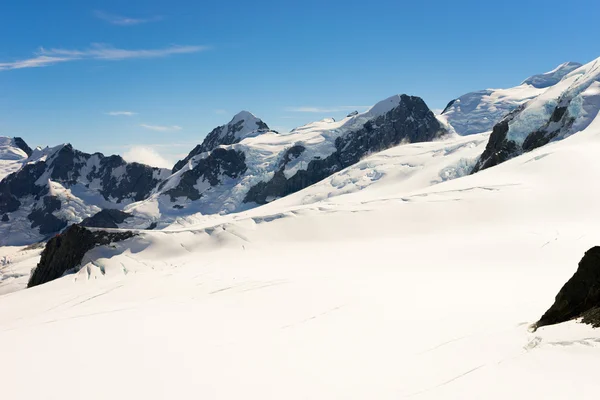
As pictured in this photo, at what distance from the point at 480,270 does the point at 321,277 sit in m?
8.56

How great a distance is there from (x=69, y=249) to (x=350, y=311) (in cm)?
4289

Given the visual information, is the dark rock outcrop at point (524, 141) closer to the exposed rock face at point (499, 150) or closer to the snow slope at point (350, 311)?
the exposed rock face at point (499, 150)

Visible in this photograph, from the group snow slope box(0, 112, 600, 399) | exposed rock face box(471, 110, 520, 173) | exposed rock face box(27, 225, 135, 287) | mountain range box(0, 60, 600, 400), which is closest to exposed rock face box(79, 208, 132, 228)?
exposed rock face box(27, 225, 135, 287)

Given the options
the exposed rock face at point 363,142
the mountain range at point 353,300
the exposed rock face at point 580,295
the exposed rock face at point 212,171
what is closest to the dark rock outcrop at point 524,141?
the mountain range at point 353,300

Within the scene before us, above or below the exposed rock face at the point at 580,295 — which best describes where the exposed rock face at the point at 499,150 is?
above

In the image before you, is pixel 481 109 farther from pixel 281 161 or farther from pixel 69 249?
pixel 69 249

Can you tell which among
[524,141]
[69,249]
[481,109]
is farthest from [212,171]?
[481,109]

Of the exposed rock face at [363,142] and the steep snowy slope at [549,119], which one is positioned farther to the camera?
the exposed rock face at [363,142]

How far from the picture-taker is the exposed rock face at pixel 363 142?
434 feet

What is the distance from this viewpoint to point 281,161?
456 ft

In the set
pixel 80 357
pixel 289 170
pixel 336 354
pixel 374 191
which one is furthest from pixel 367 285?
pixel 289 170

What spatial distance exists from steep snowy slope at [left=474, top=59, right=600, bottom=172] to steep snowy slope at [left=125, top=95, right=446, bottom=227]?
2695 inches

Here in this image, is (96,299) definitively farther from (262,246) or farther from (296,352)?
(296,352)

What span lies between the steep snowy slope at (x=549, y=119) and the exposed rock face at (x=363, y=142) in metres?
68.2
